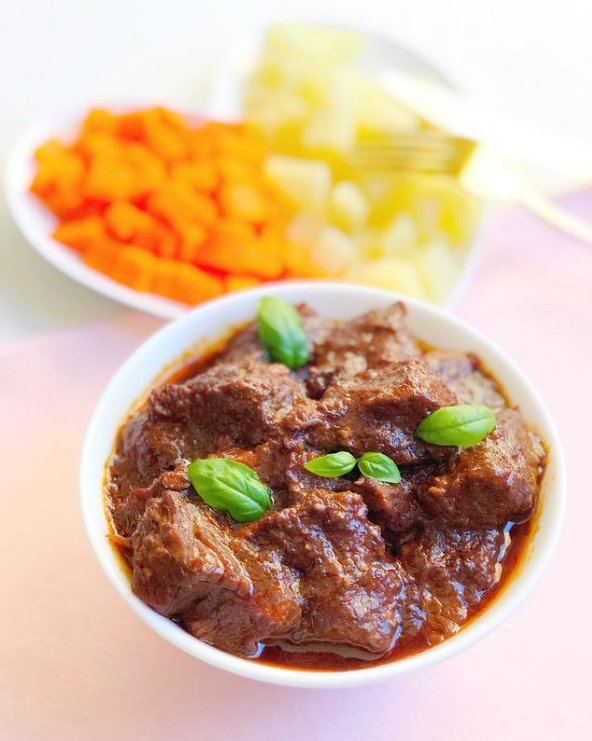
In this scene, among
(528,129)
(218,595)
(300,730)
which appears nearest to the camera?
(218,595)

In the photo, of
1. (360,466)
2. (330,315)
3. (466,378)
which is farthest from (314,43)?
(360,466)

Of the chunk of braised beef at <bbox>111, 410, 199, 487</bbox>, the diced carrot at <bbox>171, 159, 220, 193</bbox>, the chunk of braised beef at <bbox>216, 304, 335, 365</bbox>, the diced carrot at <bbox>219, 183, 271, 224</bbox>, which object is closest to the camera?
the chunk of braised beef at <bbox>111, 410, 199, 487</bbox>

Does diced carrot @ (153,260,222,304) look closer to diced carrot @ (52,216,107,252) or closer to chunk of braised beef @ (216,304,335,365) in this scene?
diced carrot @ (52,216,107,252)

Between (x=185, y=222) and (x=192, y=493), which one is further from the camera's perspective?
(x=185, y=222)

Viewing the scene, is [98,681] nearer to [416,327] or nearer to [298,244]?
[416,327]

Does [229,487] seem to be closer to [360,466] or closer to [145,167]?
[360,466]

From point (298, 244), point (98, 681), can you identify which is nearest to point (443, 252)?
point (298, 244)

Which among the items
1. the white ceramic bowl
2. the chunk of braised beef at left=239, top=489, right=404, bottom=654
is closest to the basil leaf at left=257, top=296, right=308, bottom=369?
the white ceramic bowl
